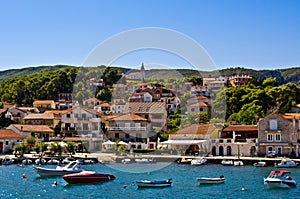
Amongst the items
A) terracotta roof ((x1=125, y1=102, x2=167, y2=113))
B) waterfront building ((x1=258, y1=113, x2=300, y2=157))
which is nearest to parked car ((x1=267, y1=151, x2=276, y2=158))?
waterfront building ((x1=258, y1=113, x2=300, y2=157))

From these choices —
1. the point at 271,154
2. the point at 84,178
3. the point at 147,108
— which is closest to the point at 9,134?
the point at 147,108

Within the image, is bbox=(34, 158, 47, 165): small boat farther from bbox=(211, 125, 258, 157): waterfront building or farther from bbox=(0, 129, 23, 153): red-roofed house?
bbox=(211, 125, 258, 157): waterfront building

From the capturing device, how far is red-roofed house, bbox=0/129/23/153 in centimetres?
5696

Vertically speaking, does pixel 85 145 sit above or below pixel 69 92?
below

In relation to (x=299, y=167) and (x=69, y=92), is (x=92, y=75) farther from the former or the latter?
(x=299, y=167)

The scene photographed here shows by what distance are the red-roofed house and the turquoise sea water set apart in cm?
1443

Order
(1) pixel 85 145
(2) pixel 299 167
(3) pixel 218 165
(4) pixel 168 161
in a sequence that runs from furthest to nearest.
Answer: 1. (1) pixel 85 145
2. (4) pixel 168 161
3. (3) pixel 218 165
4. (2) pixel 299 167

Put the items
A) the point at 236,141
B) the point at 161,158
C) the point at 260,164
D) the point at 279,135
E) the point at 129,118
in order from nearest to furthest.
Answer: the point at 260,164, the point at 279,135, the point at 161,158, the point at 236,141, the point at 129,118

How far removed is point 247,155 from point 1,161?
26.3 meters

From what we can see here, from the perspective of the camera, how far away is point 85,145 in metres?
58.1

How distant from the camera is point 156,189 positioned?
30.9m

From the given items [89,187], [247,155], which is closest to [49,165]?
[89,187]

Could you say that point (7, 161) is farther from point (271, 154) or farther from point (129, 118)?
point (271, 154)

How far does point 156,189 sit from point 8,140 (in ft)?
105
